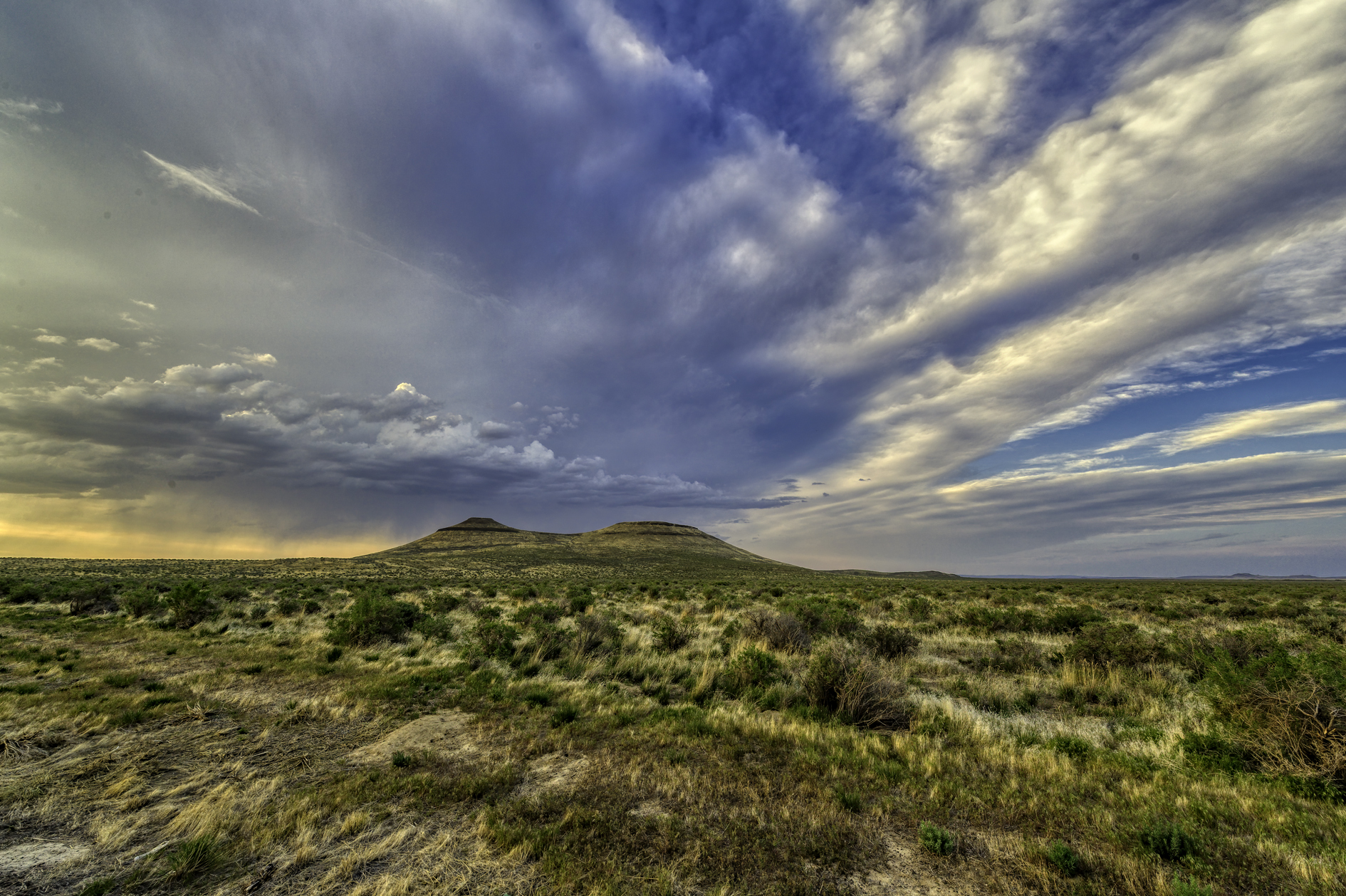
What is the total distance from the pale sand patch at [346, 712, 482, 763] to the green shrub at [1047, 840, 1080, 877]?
8369 millimetres

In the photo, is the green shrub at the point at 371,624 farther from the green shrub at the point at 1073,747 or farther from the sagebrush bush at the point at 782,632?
the green shrub at the point at 1073,747

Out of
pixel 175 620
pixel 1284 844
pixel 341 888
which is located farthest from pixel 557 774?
pixel 175 620

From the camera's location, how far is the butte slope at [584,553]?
254 feet

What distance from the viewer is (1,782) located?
707 cm

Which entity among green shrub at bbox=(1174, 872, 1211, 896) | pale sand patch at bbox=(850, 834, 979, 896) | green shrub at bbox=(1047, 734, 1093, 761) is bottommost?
pale sand patch at bbox=(850, 834, 979, 896)

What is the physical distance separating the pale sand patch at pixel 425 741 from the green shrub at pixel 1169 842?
9.47 metres

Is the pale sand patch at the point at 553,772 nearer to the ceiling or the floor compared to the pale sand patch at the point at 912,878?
nearer to the floor

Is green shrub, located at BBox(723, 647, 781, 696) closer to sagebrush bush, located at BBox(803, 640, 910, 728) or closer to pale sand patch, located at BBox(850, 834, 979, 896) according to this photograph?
sagebrush bush, located at BBox(803, 640, 910, 728)

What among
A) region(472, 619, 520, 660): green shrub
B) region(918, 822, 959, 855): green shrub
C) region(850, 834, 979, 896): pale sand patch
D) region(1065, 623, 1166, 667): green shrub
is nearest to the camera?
region(850, 834, 979, 896): pale sand patch

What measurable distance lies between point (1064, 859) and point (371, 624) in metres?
19.6

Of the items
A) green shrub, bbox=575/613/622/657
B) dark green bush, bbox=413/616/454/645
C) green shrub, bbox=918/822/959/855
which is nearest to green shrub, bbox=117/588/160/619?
dark green bush, bbox=413/616/454/645

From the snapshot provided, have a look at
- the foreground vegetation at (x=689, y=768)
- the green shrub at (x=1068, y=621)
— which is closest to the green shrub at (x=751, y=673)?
the foreground vegetation at (x=689, y=768)

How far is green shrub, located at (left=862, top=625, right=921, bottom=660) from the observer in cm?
1511

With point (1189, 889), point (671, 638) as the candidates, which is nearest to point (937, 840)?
point (1189, 889)
